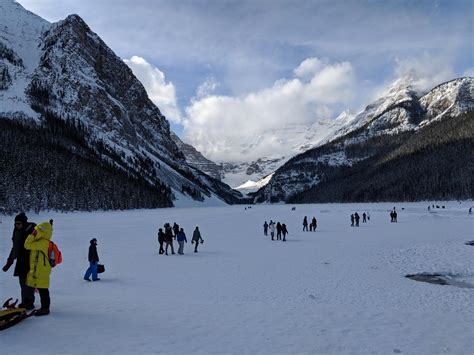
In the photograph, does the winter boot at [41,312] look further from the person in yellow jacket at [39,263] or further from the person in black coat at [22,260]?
the person in black coat at [22,260]

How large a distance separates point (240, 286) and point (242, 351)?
669cm

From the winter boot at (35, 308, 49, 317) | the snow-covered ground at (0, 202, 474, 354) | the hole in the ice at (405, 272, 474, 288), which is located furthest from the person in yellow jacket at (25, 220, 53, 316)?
the hole in the ice at (405, 272, 474, 288)

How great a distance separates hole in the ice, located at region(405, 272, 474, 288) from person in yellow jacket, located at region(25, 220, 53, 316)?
1438cm

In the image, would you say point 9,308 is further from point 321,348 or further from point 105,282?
point 321,348

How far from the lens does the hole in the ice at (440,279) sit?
15336mm

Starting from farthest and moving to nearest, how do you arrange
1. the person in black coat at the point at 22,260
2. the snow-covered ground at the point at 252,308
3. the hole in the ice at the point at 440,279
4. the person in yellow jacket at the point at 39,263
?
the hole in the ice at the point at 440,279
the person in black coat at the point at 22,260
the person in yellow jacket at the point at 39,263
the snow-covered ground at the point at 252,308

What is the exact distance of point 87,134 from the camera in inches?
6368

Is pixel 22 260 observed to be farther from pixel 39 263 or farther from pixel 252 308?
pixel 252 308

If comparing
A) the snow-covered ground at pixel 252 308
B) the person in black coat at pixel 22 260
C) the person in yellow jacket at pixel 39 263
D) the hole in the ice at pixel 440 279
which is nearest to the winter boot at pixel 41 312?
the person in yellow jacket at pixel 39 263

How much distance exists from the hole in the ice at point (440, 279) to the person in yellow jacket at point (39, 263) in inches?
566

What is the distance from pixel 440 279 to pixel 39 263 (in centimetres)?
1583

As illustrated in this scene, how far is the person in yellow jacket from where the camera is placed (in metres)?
9.19

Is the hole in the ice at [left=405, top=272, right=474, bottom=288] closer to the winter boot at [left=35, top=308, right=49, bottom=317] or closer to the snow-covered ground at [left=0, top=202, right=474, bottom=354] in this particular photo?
the snow-covered ground at [left=0, top=202, right=474, bottom=354]

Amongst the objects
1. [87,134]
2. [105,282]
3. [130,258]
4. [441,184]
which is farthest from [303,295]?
[87,134]
